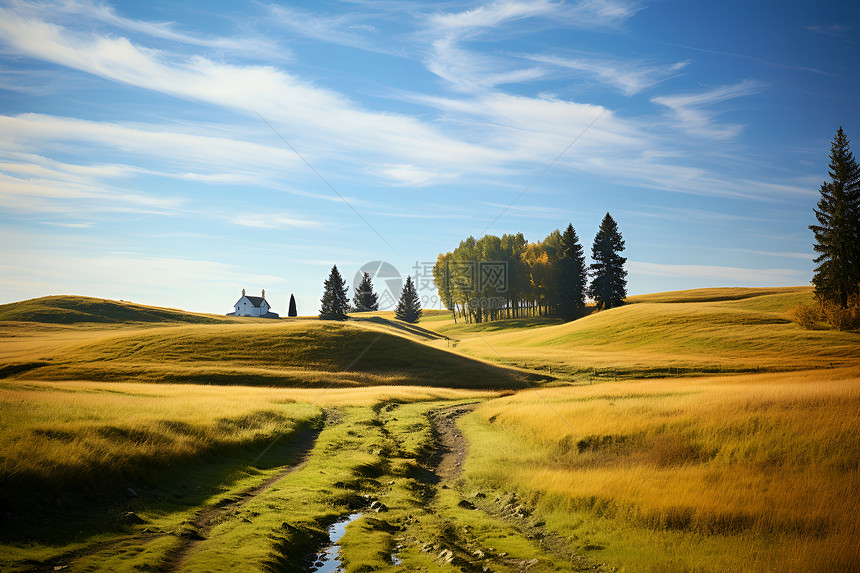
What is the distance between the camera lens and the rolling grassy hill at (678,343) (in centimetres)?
4447

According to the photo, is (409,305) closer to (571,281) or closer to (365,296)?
(365,296)

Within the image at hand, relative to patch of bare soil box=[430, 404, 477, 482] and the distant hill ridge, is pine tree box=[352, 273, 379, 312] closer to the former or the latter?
the distant hill ridge

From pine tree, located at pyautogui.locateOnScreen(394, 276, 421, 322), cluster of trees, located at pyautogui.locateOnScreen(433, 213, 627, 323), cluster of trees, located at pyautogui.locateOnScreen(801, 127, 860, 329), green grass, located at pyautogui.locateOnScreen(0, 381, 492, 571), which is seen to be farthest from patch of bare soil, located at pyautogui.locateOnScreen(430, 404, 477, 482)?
pine tree, located at pyautogui.locateOnScreen(394, 276, 421, 322)

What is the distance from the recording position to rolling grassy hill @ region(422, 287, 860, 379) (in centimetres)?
4447

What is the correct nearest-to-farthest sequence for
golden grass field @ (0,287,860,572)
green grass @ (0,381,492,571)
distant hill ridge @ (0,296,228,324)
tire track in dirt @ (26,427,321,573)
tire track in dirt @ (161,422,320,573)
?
tire track in dirt @ (26,427,321,573), tire track in dirt @ (161,422,320,573), green grass @ (0,381,492,571), golden grass field @ (0,287,860,572), distant hill ridge @ (0,296,228,324)

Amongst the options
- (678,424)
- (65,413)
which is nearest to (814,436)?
(678,424)

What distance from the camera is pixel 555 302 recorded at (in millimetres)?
111375

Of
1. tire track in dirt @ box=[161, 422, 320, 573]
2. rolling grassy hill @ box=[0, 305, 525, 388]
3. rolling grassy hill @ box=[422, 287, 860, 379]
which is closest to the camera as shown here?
tire track in dirt @ box=[161, 422, 320, 573]

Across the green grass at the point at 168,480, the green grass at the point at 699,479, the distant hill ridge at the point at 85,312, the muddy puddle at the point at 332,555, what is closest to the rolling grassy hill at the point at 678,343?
the green grass at the point at 699,479

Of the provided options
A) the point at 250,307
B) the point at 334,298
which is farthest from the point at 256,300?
the point at 334,298

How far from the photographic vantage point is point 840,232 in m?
54.4

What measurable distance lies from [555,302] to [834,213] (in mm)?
59682

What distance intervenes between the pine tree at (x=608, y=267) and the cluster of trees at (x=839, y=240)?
157 ft

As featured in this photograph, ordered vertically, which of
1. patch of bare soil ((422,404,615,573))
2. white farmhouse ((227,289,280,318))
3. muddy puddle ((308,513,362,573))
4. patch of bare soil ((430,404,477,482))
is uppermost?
white farmhouse ((227,289,280,318))
